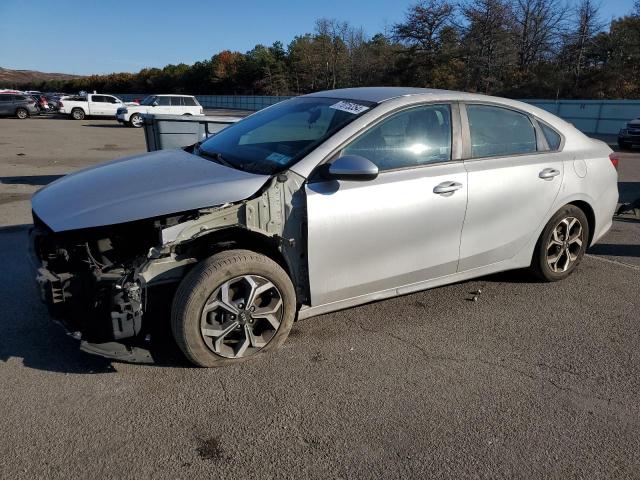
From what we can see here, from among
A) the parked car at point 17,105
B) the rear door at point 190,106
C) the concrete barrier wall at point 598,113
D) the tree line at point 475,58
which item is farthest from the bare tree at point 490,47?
the parked car at point 17,105

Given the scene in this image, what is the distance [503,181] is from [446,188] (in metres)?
0.60

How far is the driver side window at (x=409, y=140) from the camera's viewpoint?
345cm

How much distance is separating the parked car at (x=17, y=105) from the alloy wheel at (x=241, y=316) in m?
35.7

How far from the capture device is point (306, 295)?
332 cm

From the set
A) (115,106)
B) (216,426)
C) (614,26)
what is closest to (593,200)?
(216,426)

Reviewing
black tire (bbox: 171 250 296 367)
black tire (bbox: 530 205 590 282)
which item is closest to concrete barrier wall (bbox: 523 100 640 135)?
black tire (bbox: 530 205 590 282)

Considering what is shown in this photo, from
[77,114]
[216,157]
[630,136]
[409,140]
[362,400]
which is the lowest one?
[630,136]

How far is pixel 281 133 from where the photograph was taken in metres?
3.90

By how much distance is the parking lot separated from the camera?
7.82 ft

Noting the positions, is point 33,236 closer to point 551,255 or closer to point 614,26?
point 551,255

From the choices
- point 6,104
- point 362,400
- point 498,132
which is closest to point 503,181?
point 498,132

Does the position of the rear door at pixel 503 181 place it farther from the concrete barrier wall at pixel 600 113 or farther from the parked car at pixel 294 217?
the concrete barrier wall at pixel 600 113

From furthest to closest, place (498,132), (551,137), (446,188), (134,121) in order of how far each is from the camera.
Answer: (134,121) → (551,137) → (498,132) → (446,188)

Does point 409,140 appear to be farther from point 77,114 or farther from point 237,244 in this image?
point 77,114
